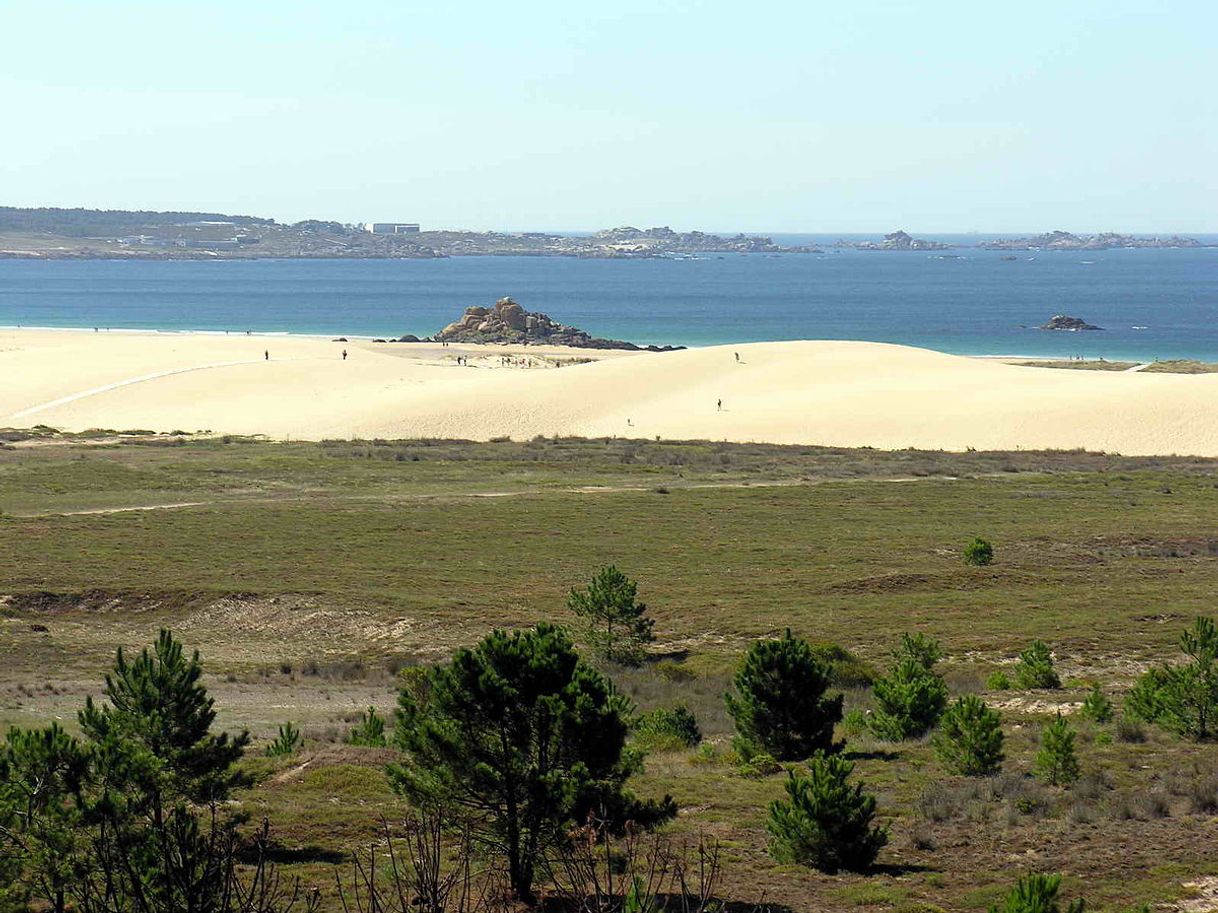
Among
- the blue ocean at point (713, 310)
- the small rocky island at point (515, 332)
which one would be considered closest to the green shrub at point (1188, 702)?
the small rocky island at point (515, 332)

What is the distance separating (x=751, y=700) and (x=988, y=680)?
597cm

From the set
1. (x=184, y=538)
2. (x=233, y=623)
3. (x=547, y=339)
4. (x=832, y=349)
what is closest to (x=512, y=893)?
(x=233, y=623)

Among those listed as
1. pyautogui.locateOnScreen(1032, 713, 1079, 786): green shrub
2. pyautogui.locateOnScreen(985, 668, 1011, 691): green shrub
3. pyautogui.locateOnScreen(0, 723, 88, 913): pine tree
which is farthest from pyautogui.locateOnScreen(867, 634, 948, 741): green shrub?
pyautogui.locateOnScreen(0, 723, 88, 913): pine tree

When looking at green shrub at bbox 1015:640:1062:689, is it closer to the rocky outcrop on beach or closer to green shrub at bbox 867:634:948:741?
green shrub at bbox 867:634:948:741

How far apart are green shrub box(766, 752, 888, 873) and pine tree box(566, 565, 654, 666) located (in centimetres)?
1092

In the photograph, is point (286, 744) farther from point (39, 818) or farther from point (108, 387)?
point (108, 387)

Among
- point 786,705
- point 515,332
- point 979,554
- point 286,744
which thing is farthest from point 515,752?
point 515,332

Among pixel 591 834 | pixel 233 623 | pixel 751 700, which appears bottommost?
pixel 233 623

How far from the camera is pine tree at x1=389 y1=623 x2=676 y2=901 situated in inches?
412

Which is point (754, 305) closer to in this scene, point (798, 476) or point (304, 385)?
point (304, 385)

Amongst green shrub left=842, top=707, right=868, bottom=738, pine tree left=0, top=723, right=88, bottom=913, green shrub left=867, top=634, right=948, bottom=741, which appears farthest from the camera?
green shrub left=842, top=707, right=868, bottom=738

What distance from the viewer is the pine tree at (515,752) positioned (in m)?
10.5

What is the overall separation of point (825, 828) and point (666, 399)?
2178 inches

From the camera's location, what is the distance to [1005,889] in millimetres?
10922
